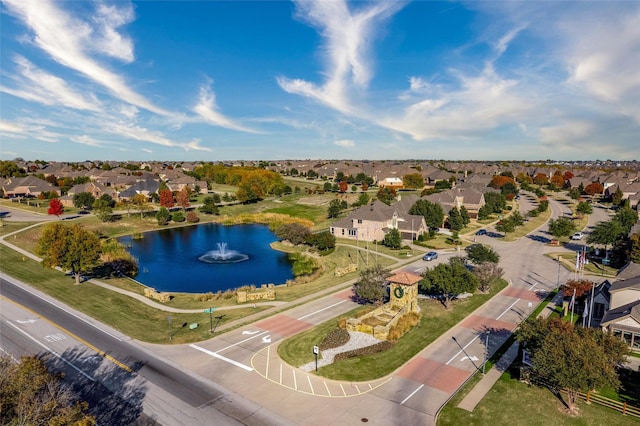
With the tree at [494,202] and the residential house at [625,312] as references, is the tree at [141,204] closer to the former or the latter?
the tree at [494,202]

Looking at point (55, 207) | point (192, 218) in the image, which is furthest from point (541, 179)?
point (55, 207)

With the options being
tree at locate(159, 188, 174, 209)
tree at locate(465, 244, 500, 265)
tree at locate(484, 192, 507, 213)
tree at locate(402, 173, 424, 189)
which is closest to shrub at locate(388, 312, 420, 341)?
tree at locate(465, 244, 500, 265)

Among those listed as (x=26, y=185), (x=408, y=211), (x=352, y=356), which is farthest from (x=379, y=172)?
(x=352, y=356)

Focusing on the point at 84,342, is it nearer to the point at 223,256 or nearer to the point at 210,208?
the point at 223,256

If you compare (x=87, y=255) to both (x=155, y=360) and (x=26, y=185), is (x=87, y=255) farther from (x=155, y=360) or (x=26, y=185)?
(x=26, y=185)

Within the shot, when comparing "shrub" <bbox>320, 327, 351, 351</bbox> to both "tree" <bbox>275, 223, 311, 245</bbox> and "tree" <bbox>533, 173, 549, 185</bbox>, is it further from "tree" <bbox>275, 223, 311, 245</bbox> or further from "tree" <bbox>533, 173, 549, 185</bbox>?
"tree" <bbox>533, 173, 549, 185</bbox>
